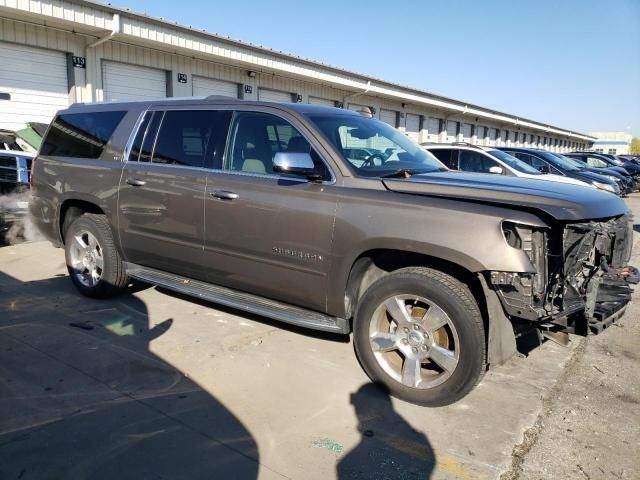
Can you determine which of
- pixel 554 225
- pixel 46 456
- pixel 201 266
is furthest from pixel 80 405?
pixel 554 225

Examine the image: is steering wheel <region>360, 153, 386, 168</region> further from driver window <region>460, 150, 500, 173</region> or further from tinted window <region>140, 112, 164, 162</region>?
driver window <region>460, 150, 500, 173</region>

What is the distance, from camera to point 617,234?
3719 mm

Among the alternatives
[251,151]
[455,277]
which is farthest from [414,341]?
[251,151]

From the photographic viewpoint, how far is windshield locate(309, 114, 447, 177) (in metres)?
3.82

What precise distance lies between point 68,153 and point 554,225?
15.8 feet

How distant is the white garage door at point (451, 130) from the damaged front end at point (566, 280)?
91.4 ft

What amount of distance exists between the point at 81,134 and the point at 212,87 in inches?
401

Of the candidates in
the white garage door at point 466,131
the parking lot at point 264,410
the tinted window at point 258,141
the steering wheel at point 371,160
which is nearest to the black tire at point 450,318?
the parking lot at point 264,410

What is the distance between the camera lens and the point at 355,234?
11.3 feet

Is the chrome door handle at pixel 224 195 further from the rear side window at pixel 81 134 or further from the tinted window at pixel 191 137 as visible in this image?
the rear side window at pixel 81 134

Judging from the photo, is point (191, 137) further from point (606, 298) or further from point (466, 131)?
point (466, 131)

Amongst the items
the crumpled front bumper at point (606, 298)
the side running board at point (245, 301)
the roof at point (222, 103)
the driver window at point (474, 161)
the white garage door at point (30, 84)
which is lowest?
the side running board at point (245, 301)

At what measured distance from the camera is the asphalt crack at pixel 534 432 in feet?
8.91

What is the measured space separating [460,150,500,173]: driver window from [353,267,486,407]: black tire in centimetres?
797
